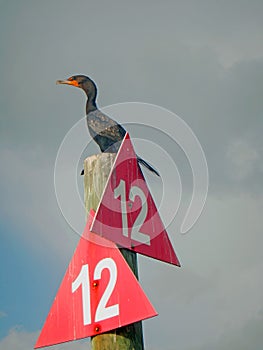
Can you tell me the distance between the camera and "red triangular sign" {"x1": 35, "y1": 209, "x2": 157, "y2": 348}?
12.9 feet

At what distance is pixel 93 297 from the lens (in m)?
4.11

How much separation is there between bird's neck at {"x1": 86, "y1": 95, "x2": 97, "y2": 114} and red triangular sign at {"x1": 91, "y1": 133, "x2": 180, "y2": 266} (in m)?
1.95

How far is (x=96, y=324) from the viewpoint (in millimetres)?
4027

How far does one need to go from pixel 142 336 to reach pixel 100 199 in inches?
39.2

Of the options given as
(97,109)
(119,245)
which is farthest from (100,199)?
(97,109)

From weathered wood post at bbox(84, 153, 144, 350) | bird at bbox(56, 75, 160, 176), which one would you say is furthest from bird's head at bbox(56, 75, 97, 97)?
weathered wood post at bbox(84, 153, 144, 350)

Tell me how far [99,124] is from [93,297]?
2.10 metres

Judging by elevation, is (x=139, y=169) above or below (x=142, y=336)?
above

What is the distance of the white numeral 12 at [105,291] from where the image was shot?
403 cm

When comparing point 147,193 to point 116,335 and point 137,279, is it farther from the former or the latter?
point 116,335

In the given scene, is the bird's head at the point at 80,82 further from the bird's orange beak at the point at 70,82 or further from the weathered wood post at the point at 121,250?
the weathered wood post at the point at 121,250

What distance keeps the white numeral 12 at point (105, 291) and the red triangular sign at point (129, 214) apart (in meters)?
0.19

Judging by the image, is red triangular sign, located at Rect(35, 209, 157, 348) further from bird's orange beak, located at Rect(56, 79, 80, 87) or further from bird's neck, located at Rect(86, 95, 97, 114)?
bird's orange beak, located at Rect(56, 79, 80, 87)

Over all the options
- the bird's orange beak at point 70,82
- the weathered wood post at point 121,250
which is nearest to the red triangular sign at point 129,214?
the weathered wood post at point 121,250
